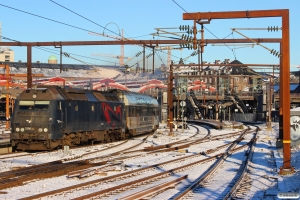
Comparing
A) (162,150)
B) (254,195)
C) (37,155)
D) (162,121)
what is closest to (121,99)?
(162,150)

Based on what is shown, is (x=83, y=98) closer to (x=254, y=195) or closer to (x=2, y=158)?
(x=2, y=158)

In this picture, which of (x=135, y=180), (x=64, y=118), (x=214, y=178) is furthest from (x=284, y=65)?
(x=64, y=118)

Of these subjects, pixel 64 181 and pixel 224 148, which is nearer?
pixel 64 181

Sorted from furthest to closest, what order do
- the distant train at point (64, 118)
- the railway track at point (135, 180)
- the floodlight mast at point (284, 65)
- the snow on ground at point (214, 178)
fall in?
1. the distant train at point (64, 118)
2. the floodlight mast at point (284, 65)
3. the snow on ground at point (214, 178)
4. the railway track at point (135, 180)

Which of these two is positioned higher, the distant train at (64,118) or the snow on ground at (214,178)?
the distant train at (64,118)

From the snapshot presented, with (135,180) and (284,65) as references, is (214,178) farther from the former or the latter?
(284,65)

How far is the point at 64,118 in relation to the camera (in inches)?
999

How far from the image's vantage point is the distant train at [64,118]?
24.3 metres

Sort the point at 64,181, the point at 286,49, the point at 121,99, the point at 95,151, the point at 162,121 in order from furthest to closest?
the point at 162,121, the point at 121,99, the point at 95,151, the point at 286,49, the point at 64,181

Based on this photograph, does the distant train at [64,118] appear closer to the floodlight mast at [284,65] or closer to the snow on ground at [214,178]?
the snow on ground at [214,178]

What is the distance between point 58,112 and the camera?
2491 centimetres

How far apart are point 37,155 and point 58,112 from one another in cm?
287

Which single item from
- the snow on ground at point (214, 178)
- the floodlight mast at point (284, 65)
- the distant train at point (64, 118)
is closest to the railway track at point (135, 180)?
the snow on ground at point (214, 178)

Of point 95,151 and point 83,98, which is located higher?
point 83,98
